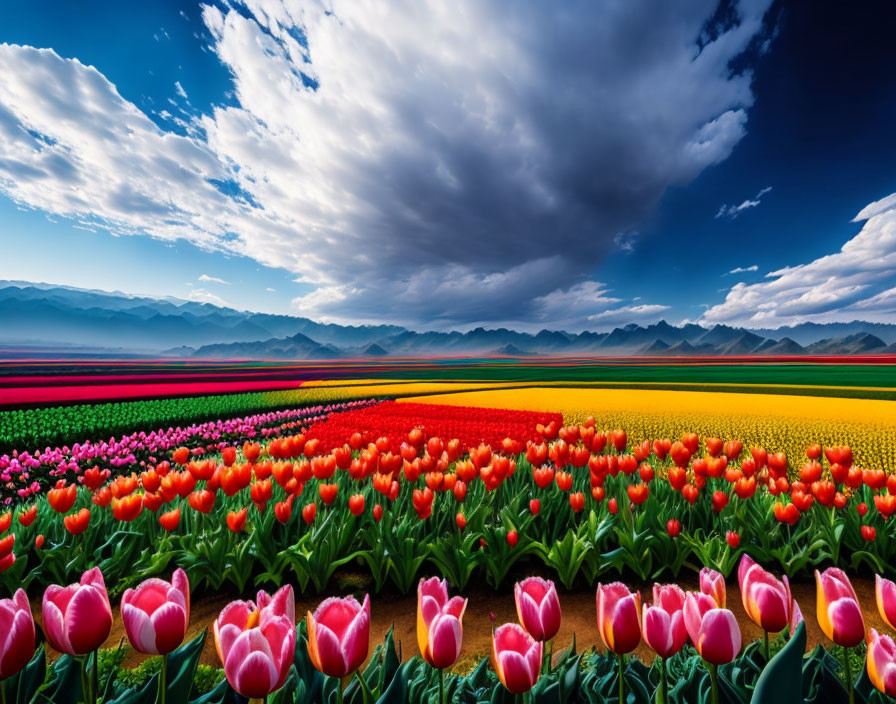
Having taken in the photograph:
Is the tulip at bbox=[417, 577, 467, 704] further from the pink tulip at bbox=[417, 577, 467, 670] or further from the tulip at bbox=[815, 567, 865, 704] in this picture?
the tulip at bbox=[815, 567, 865, 704]

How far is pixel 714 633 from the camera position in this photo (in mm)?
1235

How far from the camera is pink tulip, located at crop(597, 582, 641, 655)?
4.25 ft

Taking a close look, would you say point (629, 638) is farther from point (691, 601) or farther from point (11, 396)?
point (11, 396)

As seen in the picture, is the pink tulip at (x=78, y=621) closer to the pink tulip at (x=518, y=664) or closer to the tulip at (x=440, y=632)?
the tulip at (x=440, y=632)

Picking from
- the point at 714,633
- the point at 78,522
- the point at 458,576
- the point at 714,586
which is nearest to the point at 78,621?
the point at 714,633

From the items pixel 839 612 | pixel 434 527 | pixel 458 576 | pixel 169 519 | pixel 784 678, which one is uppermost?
pixel 839 612

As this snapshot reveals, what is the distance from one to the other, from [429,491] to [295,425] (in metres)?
9.55

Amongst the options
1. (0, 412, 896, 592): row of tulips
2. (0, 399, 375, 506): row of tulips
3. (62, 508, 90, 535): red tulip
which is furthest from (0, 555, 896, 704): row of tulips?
(0, 399, 375, 506): row of tulips

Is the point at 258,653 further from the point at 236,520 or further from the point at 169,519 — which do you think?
the point at 169,519

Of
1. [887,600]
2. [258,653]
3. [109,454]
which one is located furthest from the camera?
[109,454]

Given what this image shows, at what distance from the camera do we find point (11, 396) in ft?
54.2

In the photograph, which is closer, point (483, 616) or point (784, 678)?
point (784, 678)

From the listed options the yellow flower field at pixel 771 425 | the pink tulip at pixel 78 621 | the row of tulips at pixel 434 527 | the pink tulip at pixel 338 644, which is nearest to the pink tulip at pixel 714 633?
the pink tulip at pixel 338 644

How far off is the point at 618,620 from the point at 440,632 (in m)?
0.58
